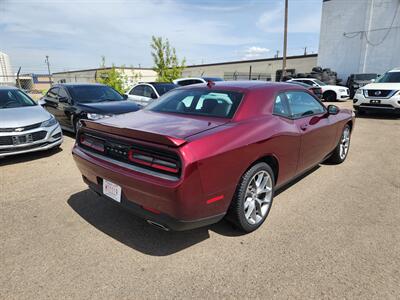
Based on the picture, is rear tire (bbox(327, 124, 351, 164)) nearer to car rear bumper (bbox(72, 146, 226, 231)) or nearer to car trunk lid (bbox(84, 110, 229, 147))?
car trunk lid (bbox(84, 110, 229, 147))

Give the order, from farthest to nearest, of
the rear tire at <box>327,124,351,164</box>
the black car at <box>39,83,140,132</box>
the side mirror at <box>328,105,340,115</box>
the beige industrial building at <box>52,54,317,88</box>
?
the beige industrial building at <box>52,54,317,88</box>
the black car at <box>39,83,140,132</box>
the rear tire at <box>327,124,351,164</box>
the side mirror at <box>328,105,340,115</box>

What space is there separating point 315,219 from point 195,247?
1.51 meters

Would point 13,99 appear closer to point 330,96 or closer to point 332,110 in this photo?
point 332,110

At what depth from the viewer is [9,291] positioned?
2.21 metres

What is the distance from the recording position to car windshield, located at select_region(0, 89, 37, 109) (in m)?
6.14

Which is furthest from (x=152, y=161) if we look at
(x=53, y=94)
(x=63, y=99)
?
(x=53, y=94)

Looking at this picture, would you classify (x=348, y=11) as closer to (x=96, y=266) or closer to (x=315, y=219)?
(x=315, y=219)

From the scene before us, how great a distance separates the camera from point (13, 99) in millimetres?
6383

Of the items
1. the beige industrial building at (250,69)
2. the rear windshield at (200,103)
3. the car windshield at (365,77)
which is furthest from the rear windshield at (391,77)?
the beige industrial building at (250,69)

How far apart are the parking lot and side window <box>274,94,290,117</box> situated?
1189 mm

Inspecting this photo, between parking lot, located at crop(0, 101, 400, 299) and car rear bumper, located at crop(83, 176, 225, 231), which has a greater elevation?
car rear bumper, located at crop(83, 176, 225, 231)

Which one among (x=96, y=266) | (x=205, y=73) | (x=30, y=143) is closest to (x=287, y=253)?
(x=96, y=266)

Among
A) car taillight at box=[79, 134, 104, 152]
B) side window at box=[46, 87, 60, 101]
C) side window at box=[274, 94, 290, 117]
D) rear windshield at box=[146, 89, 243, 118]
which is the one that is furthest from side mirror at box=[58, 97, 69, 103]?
side window at box=[274, 94, 290, 117]

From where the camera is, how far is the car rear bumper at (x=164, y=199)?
7.30ft
